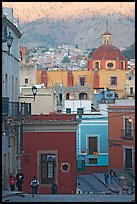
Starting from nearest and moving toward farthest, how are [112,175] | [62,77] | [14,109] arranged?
1. [14,109]
2. [112,175]
3. [62,77]

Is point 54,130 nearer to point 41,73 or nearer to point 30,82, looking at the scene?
point 30,82

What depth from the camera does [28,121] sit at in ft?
63.6

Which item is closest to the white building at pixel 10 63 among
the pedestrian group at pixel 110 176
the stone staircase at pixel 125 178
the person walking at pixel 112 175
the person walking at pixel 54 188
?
the person walking at pixel 54 188

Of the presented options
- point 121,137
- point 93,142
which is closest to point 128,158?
point 121,137

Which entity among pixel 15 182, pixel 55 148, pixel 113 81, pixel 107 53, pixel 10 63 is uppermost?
pixel 107 53

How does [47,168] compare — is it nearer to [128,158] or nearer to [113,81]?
[128,158]

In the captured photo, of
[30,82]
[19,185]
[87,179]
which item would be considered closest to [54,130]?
[19,185]

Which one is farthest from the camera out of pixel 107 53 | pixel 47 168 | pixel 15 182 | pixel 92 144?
pixel 107 53

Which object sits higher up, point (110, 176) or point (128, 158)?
point (128, 158)

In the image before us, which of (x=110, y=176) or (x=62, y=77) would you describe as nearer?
(x=110, y=176)

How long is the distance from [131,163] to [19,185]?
1191 cm

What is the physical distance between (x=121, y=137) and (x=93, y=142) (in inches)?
51.0

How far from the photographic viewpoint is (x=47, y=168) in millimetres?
19344

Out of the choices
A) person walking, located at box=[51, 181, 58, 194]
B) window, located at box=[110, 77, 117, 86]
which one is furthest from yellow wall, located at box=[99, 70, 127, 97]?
person walking, located at box=[51, 181, 58, 194]
